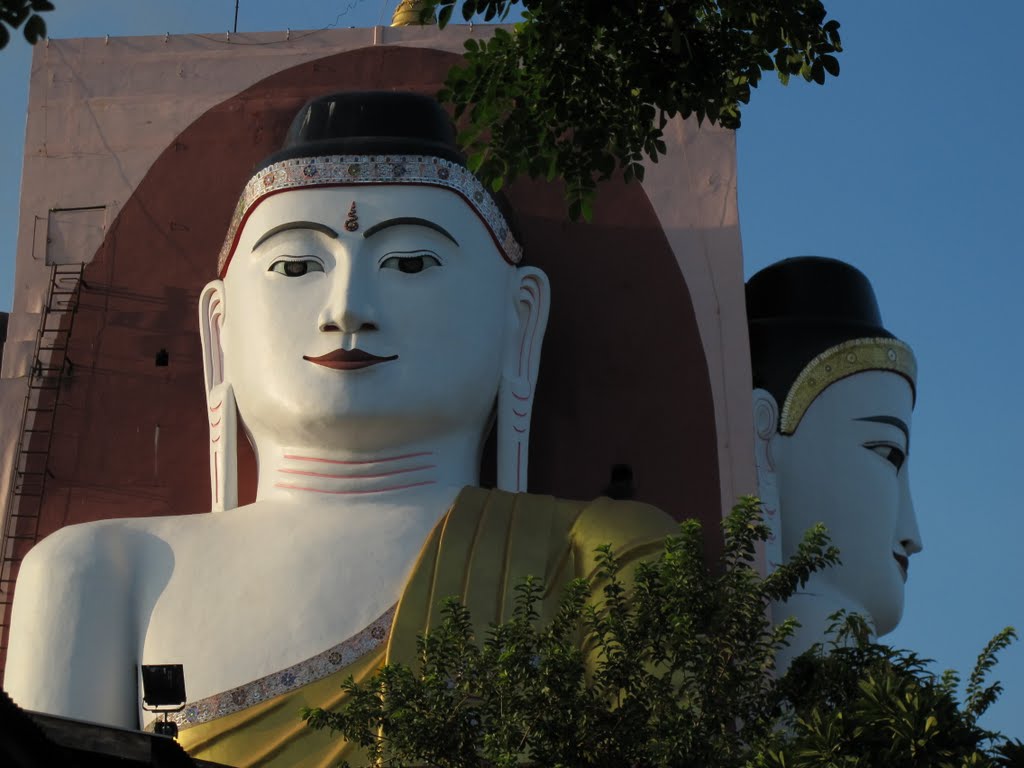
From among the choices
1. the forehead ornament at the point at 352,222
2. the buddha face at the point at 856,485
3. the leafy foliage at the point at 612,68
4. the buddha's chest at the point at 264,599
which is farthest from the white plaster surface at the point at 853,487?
the leafy foliage at the point at 612,68

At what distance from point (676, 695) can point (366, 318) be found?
12.6 ft

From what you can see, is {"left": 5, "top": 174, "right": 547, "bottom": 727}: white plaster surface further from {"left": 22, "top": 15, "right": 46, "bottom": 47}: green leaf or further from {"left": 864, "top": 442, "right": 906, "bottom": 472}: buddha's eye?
{"left": 22, "top": 15, "right": 46, "bottom": 47}: green leaf

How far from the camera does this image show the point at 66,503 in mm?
12977

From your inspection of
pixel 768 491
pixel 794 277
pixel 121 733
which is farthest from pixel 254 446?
pixel 121 733

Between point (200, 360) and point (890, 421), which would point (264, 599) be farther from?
point (890, 421)

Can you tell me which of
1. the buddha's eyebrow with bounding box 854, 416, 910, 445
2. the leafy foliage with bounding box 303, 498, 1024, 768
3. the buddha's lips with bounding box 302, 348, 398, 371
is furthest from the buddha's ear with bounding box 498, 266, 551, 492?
the leafy foliage with bounding box 303, 498, 1024, 768

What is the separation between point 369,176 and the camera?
1208 cm

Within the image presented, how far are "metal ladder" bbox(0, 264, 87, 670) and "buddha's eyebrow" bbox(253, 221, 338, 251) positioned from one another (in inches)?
76.1

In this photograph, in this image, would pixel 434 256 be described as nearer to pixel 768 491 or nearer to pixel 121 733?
pixel 768 491

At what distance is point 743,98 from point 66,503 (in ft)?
19.9

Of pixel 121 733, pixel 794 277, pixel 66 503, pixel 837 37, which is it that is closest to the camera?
pixel 121 733

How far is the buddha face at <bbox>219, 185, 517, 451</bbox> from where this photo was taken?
11719mm

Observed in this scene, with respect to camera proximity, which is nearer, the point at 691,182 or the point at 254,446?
the point at 254,446

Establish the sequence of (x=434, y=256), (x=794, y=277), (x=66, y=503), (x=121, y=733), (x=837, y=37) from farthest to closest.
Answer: (x=794, y=277), (x=66, y=503), (x=434, y=256), (x=837, y=37), (x=121, y=733)
